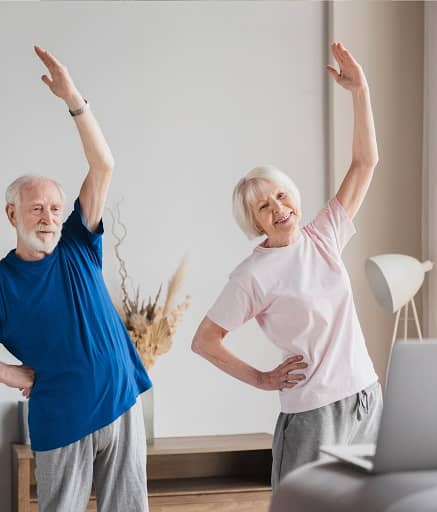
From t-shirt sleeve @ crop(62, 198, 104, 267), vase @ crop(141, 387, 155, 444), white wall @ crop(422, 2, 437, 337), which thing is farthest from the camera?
Answer: white wall @ crop(422, 2, 437, 337)

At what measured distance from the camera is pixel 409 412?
1403 millimetres

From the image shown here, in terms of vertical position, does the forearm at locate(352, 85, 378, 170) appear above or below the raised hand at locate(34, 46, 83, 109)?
below

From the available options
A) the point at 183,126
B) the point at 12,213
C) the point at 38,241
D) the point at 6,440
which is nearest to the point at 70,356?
the point at 38,241

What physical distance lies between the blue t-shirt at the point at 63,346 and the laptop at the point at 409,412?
1.27m

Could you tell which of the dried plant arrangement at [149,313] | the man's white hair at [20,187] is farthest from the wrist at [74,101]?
the dried plant arrangement at [149,313]

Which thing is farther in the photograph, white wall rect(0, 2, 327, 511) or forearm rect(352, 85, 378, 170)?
white wall rect(0, 2, 327, 511)

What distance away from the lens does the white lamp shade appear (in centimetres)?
395

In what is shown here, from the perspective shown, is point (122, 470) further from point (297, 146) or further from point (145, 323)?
point (297, 146)

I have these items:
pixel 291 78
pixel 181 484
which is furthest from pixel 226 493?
pixel 291 78

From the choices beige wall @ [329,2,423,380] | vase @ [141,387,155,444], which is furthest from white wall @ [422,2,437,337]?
vase @ [141,387,155,444]

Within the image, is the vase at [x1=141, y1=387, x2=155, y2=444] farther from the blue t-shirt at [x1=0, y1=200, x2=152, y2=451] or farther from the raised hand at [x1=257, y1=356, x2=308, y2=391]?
the raised hand at [x1=257, y1=356, x2=308, y2=391]

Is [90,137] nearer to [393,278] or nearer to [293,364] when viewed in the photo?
[293,364]

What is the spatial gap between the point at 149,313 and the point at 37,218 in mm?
1432

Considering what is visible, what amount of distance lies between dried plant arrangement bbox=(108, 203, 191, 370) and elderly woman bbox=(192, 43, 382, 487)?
A: 1.44 m
